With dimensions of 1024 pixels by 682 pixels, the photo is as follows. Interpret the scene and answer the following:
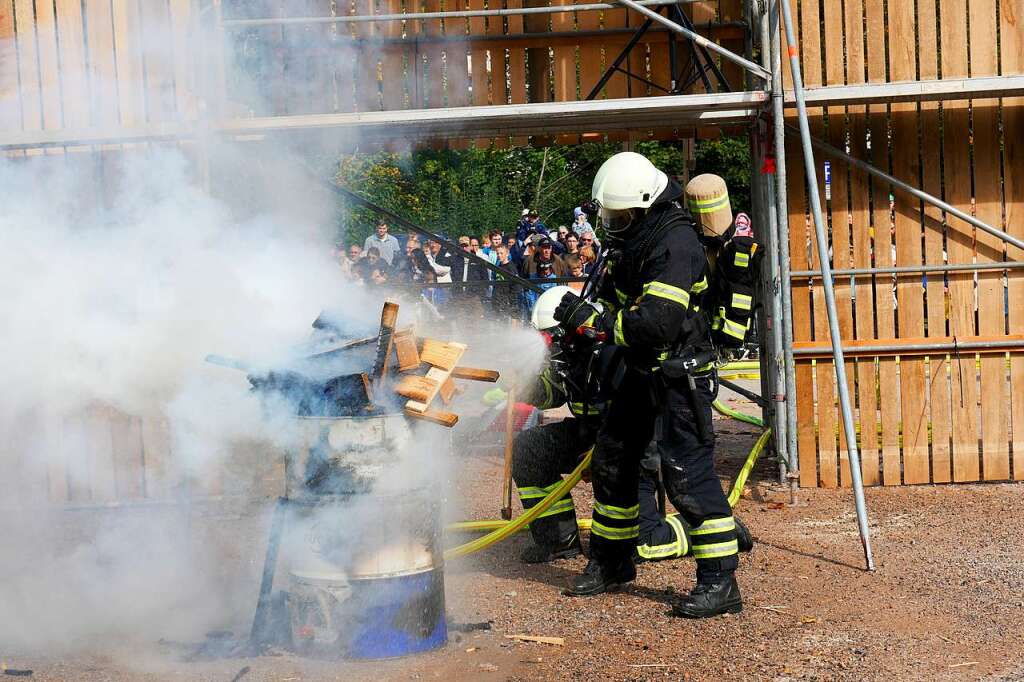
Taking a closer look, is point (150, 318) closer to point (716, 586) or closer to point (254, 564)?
point (254, 564)

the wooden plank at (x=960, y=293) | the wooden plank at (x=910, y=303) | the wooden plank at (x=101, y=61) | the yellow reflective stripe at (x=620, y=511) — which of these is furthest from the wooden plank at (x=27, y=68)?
the wooden plank at (x=960, y=293)

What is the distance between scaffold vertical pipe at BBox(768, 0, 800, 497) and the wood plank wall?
0.77ft

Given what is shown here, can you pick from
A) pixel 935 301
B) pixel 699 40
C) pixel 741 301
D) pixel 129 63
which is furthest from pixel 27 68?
pixel 935 301

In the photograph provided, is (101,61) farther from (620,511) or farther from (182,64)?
(620,511)

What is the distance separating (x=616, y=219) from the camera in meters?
5.96

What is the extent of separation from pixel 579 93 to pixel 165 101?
131 inches

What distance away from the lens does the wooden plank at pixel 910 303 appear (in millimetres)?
8508

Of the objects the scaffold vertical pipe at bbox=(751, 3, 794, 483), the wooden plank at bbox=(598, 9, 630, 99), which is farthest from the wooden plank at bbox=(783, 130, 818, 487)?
the wooden plank at bbox=(598, 9, 630, 99)

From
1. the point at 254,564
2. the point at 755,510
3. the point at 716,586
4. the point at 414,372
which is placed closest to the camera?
the point at 414,372

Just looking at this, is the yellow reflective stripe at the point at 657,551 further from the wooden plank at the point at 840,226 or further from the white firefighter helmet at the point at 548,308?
the wooden plank at the point at 840,226

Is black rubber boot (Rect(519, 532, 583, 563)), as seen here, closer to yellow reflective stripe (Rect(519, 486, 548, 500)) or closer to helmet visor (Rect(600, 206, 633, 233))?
yellow reflective stripe (Rect(519, 486, 548, 500))

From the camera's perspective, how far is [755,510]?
8109 millimetres

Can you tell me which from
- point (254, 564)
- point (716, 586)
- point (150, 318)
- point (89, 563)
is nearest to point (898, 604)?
point (716, 586)

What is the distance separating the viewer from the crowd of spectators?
455 inches
